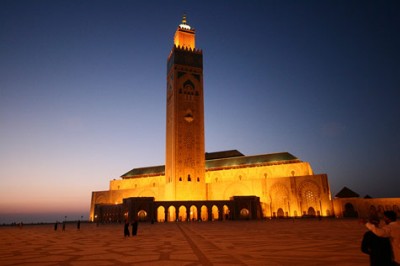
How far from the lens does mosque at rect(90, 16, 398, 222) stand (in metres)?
39.9

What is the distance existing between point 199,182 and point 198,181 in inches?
8.2

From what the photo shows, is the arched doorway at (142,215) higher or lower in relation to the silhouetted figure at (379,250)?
higher

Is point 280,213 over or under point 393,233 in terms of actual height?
over

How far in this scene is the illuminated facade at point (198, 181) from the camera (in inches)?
1577

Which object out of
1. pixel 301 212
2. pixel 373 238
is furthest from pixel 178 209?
pixel 373 238

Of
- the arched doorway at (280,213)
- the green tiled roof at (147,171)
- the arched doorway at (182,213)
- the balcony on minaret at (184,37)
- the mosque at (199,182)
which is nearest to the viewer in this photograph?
the mosque at (199,182)

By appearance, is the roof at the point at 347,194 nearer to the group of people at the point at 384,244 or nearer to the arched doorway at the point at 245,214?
the arched doorway at the point at 245,214

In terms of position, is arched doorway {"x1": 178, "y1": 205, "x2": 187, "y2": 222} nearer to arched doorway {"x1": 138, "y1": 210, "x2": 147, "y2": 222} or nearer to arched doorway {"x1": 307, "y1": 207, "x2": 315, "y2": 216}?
arched doorway {"x1": 138, "y1": 210, "x2": 147, "y2": 222}

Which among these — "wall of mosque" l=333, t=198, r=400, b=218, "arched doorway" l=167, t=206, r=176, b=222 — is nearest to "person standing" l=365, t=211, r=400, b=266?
"arched doorway" l=167, t=206, r=176, b=222

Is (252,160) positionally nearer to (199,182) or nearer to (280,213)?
(199,182)

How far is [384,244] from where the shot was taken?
14.4ft

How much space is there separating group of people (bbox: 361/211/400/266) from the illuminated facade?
34045mm

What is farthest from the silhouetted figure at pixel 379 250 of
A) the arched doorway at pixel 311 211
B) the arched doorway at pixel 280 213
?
the arched doorway at pixel 280 213

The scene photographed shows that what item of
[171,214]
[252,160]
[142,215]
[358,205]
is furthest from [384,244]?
[252,160]
